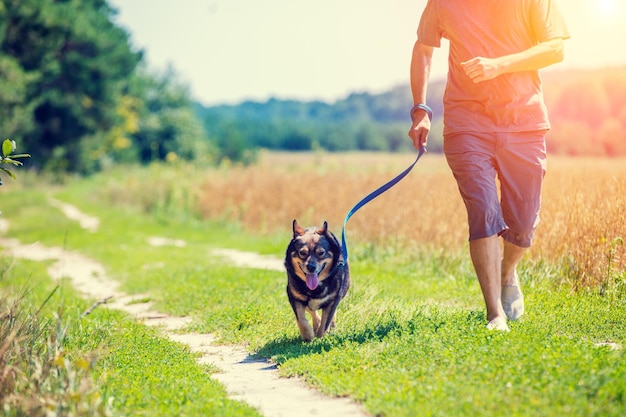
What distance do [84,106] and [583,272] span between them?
39447 mm

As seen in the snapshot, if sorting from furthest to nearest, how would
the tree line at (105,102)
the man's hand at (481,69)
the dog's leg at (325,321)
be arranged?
the tree line at (105,102) < the dog's leg at (325,321) < the man's hand at (481,69)

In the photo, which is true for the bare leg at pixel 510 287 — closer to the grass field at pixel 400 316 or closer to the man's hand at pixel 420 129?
the grass field at pixel 400 316

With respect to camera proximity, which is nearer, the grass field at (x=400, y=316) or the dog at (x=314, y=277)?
the grass field at (x=400, y=316)

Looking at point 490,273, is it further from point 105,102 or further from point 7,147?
point 105,102

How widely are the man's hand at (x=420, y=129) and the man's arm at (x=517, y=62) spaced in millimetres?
652

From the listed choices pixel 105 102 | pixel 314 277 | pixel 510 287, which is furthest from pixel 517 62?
pixel 105 102

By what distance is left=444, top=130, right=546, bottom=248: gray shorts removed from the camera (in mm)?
6113

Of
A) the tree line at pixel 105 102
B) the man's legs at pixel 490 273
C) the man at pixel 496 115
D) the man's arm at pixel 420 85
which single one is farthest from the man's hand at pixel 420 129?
the tree line at pixel 105 102

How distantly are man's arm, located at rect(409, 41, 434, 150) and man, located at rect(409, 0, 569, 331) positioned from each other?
0.23 metres

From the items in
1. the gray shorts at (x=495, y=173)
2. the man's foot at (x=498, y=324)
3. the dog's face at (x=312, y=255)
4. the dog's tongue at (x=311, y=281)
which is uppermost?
the gray shorts at (x=495, y=173)

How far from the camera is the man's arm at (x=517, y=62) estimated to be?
5898mm

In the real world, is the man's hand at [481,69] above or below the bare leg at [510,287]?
above

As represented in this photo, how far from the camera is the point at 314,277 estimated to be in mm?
6645

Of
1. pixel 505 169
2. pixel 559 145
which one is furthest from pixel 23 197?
pixel 505 169
